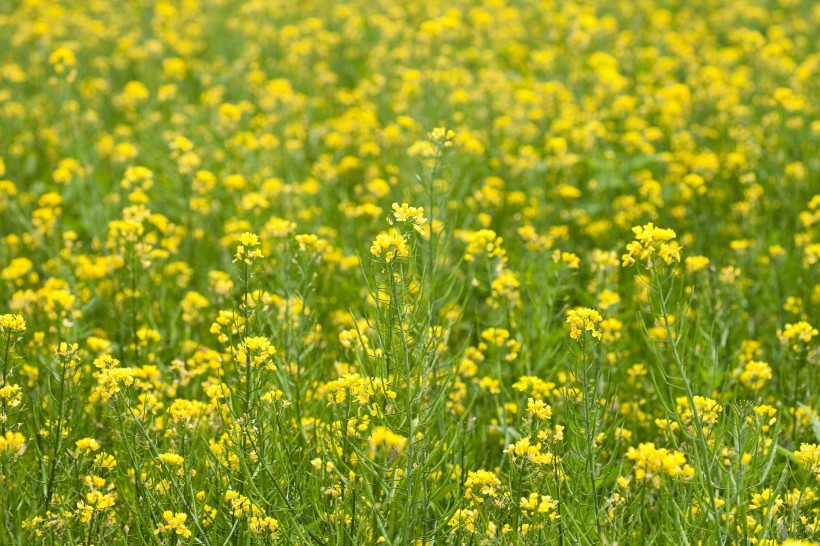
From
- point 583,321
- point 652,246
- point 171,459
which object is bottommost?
point 171,459

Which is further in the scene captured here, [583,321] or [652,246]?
→ [583,321]

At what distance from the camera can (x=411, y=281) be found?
2.57 metres

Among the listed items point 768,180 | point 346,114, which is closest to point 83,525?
point 768,180

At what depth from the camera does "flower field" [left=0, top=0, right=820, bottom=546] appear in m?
2.53

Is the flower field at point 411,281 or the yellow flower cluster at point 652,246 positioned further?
the flower field at point 411,281

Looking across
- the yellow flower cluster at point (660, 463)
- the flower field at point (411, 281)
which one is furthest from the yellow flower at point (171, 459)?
the yellow flower cluster at point (660, 463)

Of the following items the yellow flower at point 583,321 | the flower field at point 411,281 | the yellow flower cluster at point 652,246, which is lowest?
the flower field at point 411,281

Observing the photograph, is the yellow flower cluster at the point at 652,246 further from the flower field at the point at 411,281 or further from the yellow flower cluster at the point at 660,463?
the yellow flower cluster at the point at 660,463

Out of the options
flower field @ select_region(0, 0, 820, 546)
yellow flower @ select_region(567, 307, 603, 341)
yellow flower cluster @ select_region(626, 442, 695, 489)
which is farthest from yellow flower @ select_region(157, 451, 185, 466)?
yellow flower cluster @ select_region(626, 442, 695, 489)

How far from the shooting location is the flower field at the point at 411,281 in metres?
2.53

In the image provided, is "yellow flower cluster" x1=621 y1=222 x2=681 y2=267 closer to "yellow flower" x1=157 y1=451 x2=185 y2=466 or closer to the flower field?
the flower field

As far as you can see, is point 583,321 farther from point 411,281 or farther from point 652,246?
point 411,281

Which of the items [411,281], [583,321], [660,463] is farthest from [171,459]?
[660,463]

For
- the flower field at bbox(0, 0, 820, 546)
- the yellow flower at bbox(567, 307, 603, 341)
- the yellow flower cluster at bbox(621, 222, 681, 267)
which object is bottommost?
the flower field at bbox(0, 0, 820, 546)
